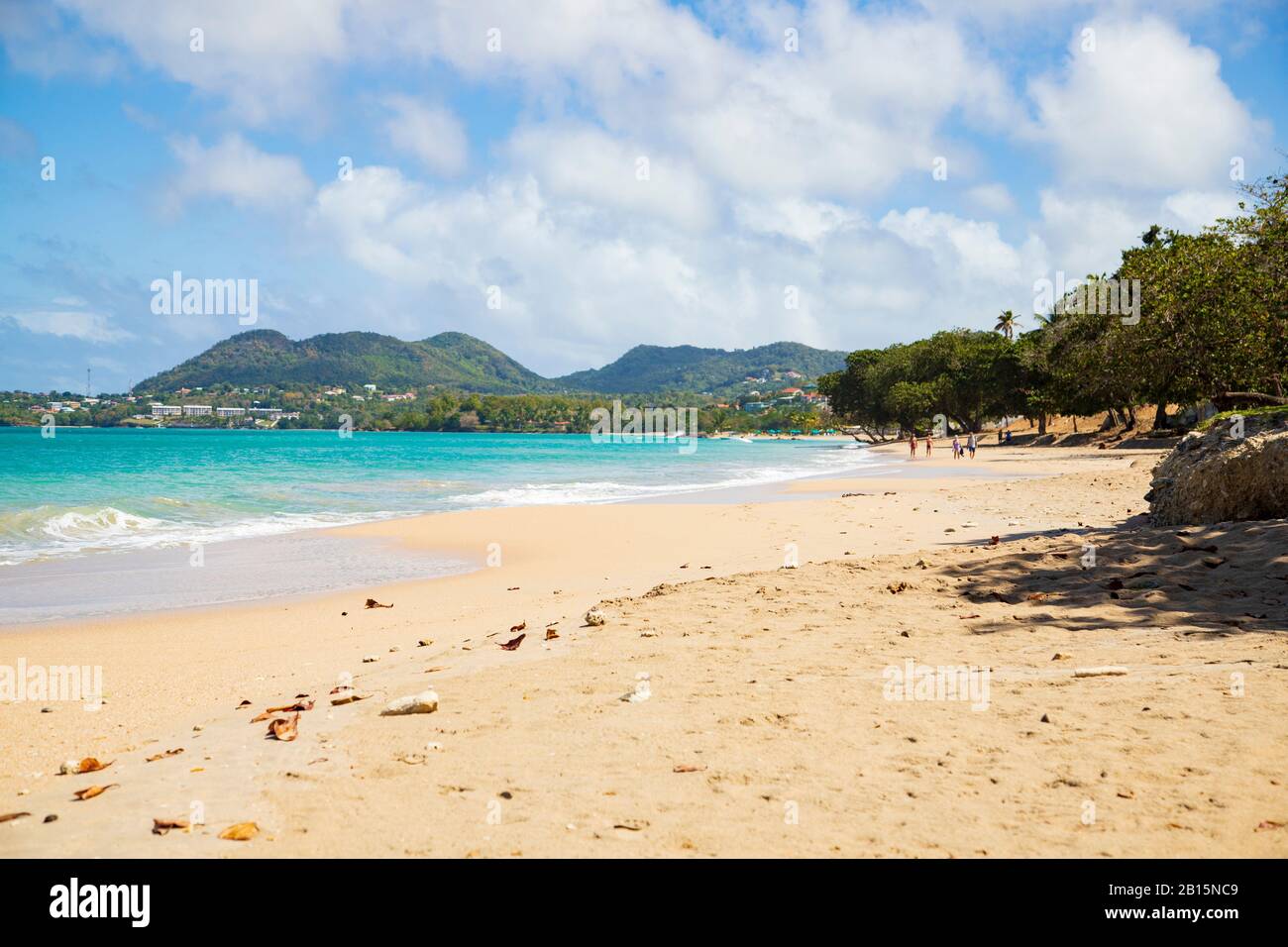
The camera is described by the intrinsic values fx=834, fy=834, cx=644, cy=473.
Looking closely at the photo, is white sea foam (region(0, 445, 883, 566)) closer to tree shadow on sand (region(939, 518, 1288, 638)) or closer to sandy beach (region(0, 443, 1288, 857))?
sandy beach (region(0, 443, 1288, 857))

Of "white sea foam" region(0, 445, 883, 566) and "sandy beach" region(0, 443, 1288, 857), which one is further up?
"sandy beach" region(0, 443, 1288, 857)

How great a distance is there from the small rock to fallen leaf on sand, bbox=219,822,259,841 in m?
1.68

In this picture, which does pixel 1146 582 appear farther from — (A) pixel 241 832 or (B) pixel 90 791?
(B) pixel 90 791

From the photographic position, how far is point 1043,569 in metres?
8.83

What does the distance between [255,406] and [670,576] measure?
195806 millimetres

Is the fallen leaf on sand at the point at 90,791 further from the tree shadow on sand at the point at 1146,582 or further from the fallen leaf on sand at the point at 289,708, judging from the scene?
the tree shadow on sand at the point at 1146,582

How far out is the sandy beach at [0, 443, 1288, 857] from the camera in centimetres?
348

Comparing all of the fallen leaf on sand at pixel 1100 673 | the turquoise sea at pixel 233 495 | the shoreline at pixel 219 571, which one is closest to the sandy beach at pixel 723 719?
the fallen leaf on sand at pixel 1100 673

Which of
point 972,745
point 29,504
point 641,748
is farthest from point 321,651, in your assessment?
point 29,504

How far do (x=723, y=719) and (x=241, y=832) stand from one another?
2.56 m

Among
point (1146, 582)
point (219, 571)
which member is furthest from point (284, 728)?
point (219, 571)

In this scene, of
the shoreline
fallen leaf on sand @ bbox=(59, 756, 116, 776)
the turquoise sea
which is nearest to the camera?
Result: fallen leaf on sand @ bbox=(59, 756, 116, 776)

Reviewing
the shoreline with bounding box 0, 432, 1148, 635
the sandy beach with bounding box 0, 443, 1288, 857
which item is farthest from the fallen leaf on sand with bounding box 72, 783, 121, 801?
the shoreline with bounding box 0, 432, 1148, 635

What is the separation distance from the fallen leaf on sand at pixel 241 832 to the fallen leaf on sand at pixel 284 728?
1.34 m
